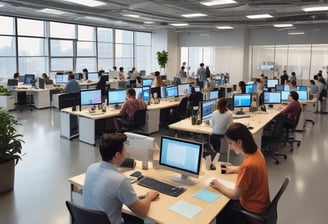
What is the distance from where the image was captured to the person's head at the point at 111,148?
2.47m

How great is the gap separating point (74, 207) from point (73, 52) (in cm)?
1366

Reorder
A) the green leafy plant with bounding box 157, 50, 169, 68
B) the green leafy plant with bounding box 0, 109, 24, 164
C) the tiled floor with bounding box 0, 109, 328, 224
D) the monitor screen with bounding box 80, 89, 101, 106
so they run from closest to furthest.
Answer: the tiled floor with bounding box 0, 109, 328, 224, the green leafy plant with bounding box 0, 109, 24, 164, the monitor screen with bounding box 80, 89, 101, 106, the green leafy plant with bounding box 157, 50, 169, 68

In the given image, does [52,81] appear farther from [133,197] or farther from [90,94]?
[133,197]

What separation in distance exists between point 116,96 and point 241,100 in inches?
118

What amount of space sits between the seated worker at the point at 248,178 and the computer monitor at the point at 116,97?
5.34m

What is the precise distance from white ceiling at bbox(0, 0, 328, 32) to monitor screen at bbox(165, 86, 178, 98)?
2436mm

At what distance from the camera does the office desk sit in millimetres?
2467

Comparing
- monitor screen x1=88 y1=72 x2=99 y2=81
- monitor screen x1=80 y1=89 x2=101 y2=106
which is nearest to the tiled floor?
monitor screen x1=80 y1=89 x2=101 y2=106

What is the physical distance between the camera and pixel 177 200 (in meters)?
2.78

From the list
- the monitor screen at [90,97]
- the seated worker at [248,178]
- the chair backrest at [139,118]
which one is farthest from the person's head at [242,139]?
the monitor screen at [90,97]

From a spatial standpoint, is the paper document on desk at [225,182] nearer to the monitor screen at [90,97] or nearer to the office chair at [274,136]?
the office chair at [274,136]

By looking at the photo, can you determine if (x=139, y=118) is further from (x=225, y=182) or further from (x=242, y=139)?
(x=242, y=139)

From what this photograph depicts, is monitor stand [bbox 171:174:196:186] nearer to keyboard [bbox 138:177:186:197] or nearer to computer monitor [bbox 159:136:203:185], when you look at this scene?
computer monitor [bbox 159:136:203:185]

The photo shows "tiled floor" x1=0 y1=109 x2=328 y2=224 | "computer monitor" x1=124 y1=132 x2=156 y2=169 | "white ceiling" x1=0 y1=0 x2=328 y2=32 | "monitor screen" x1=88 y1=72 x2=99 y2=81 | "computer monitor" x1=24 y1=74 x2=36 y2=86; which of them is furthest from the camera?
"monitor screen" x1=88 y1=72 x2=99 y2=81
